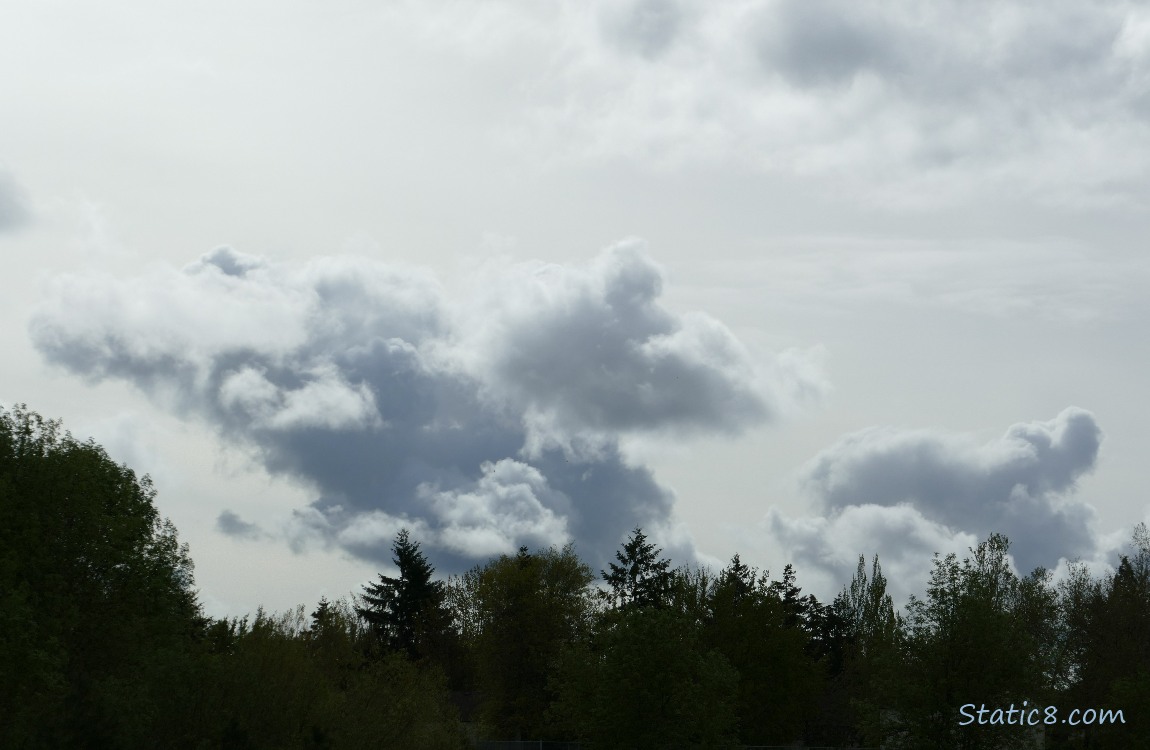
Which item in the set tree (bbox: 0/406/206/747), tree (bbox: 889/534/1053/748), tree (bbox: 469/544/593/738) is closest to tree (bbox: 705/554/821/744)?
tree (bbox: 469/544/593/738)

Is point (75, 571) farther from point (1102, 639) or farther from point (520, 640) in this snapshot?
point (1102, 639)

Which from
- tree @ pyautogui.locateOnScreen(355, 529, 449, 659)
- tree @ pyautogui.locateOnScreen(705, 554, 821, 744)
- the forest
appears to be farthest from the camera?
tree @ pyautogui.locateOnScreen(355, 529, 449, 659)

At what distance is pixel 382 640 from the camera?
11088 cm

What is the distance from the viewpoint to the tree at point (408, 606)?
11225 cm

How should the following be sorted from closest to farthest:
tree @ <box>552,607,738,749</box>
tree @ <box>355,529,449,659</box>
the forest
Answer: the forest
tree @ <box>552,607,738,749</box>
tree @ <box>355,529,449,659</box>

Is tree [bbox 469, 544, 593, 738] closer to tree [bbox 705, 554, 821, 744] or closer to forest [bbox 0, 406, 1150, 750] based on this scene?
forest [bbox 0, 406, 1150, 750]

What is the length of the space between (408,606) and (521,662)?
99.2ft

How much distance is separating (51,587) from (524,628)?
3831 cm

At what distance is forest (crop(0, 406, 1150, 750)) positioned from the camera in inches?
1777

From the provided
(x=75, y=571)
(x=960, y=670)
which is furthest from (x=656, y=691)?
(x=75, y=571)

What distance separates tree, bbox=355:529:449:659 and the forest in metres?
20.7

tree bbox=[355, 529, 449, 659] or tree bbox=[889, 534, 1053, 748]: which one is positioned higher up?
tree bbox=[355, 529, 449, 659]

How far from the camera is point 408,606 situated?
11544 centimetres

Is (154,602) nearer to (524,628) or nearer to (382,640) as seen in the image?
(524,628)
